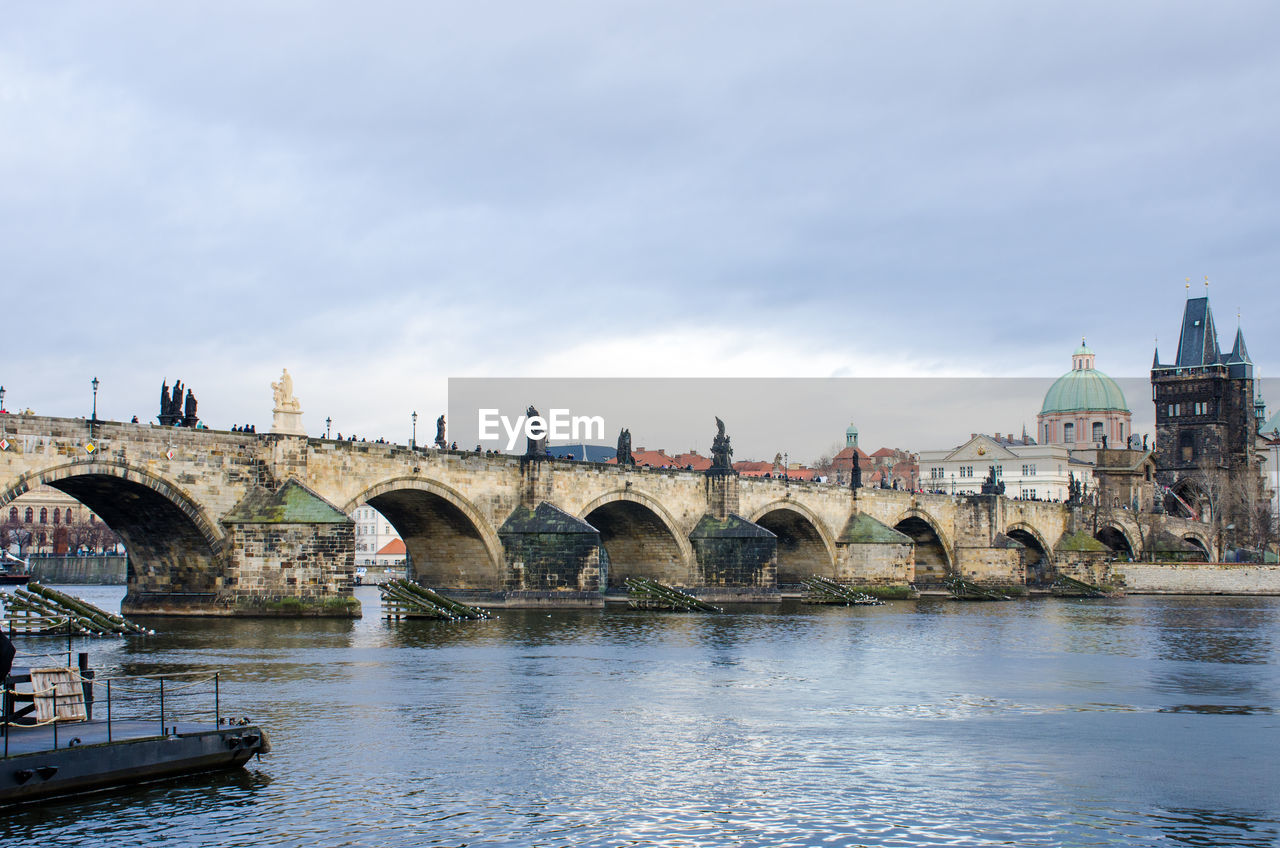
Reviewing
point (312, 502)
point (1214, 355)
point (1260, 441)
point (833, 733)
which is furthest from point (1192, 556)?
Result: point (833, 733)

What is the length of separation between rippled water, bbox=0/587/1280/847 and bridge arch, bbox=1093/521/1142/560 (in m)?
64.4

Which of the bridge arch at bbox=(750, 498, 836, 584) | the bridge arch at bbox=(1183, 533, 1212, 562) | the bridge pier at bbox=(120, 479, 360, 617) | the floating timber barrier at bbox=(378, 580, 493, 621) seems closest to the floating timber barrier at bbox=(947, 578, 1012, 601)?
the bridge arch at bbox=(750, 498, 836, 584)

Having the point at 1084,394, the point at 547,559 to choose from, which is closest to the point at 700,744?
the point at 547,559

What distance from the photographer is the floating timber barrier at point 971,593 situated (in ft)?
233

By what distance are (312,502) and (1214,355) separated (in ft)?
354

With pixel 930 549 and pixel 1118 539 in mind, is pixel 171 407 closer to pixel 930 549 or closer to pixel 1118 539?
pixel 930 549

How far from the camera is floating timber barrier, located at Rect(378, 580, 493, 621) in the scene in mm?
43722

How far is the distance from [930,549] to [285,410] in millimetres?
51381

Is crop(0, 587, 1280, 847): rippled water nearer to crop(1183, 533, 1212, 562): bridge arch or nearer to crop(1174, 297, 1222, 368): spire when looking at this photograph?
crop(1183, 533, 1212, 562): bridge arch

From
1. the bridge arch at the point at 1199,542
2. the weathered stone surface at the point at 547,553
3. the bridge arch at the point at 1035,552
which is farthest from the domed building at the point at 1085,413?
the weathered stone surface at the point at 547,553

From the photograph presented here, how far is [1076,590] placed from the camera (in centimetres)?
7969

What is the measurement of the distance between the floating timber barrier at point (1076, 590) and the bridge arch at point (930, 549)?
6.34 metres

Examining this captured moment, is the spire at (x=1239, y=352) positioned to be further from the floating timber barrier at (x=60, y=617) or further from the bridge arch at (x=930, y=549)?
the floating timber barrier at (x=60, y=617)

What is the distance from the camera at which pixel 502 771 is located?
58.4 ft
